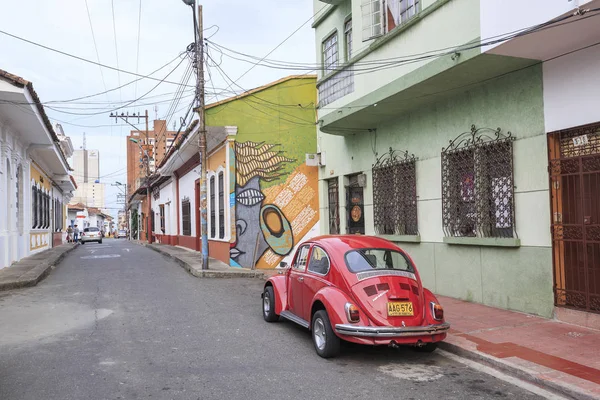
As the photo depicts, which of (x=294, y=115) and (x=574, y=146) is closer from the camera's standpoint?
(x=574, y=146)

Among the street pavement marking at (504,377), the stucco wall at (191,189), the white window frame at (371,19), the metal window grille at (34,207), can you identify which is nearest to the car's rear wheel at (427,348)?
the street pavement marking at (504,377)

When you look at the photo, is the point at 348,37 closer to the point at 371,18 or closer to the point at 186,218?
the point at 371,18

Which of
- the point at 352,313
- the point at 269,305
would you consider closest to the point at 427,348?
the point at 352,313

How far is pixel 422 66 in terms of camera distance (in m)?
8.89

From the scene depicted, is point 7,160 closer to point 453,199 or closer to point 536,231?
point 453,199

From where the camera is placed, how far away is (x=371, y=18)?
10.9 metres

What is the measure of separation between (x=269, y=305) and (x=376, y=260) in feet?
8.10

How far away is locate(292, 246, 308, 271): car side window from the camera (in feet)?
24.2

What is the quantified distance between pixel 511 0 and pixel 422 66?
6.97ft

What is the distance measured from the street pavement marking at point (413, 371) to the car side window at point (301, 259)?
80.6 inches

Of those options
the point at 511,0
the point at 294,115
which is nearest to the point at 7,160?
the point at 294,115

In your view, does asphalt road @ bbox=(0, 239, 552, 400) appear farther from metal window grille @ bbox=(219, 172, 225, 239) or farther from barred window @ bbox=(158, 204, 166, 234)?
barred window @ bbox=(158, 204, 166, 234)

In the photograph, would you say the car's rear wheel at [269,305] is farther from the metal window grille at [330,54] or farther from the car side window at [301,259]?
the metal window grille at [330,54]

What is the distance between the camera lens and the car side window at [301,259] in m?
7.37
